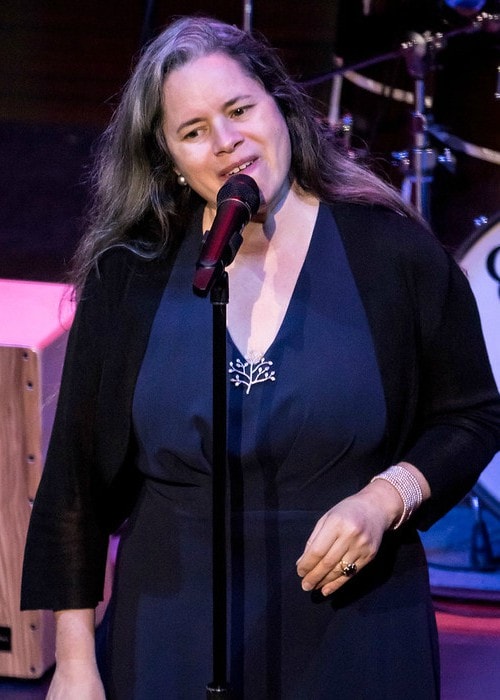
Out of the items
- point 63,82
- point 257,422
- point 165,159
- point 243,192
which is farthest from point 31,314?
point 63,82

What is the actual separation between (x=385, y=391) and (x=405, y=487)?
0.17 metres

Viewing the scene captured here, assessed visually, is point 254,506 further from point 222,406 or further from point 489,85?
point 489,85

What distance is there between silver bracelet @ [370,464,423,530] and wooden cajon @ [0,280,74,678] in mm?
1158

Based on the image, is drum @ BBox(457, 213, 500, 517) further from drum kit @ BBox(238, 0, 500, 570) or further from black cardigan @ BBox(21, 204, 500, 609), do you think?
black cardigan @ BBox(21, 204, 500, 609)

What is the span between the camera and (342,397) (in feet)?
6.31

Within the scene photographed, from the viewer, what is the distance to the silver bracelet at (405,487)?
185 centimetres

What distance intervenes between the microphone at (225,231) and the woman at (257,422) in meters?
0.28

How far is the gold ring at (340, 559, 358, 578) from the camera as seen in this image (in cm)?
174

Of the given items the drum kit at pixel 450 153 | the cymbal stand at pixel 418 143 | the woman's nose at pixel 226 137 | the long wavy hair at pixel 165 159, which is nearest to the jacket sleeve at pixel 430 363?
the long wavy hair at pixel 165 159

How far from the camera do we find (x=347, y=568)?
5.70 feet

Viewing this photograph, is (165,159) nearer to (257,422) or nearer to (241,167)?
(241,167)

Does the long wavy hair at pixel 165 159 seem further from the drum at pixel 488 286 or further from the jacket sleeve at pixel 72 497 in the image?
the drum at pixel 488 286

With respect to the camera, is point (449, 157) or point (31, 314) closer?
point (31, 314)

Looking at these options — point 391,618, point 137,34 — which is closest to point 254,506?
point 391,618
